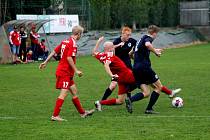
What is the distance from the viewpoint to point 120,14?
45656 millimetres

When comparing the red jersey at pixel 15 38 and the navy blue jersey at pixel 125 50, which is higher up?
the navy blue jersey at pixel 125 50

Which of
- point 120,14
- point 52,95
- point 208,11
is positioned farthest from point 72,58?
point 208,11

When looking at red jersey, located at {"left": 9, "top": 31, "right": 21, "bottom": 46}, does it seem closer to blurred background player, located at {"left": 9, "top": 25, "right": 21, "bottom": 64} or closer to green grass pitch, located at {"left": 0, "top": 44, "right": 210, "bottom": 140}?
blurred background player, located at {"left": 9, "top": 25, "right": 21, "bottom": 64}

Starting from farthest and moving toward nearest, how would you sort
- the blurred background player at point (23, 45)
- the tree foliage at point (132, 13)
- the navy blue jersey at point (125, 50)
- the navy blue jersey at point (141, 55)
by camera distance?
the tree foliage at point (132, 13), the blurred background player at point (23, 45), the navy blue jersey at point (125, 50), the navy blue jersey at point (141, 55)

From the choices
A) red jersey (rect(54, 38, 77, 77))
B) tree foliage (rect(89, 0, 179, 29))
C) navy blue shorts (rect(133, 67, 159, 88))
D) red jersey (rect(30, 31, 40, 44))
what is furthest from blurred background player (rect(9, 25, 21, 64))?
red jersey (rect(54, 38, 77, 77))

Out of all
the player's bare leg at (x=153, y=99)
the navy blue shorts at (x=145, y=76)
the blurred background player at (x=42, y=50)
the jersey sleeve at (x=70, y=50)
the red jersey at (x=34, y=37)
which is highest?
the jersey sleeve at (x=70, y=50)

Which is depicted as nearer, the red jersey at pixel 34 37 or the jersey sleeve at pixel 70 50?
the jersey sleeve at pixel 70 50

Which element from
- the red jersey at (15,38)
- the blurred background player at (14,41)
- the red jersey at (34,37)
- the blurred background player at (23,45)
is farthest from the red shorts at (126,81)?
the red jersey at (34,37)

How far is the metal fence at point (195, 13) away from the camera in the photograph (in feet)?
163

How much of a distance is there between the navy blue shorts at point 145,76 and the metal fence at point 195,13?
3786 cm

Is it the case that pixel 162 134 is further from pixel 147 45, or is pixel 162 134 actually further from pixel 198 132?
pixel 147 45

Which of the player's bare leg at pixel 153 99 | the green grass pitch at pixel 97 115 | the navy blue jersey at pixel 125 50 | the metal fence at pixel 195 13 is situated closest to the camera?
the green grass pitch at pixel 97 115

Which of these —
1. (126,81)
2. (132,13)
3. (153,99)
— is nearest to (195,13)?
(132,13)

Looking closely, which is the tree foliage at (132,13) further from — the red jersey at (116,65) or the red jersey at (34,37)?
the red jersey at (116,65)
